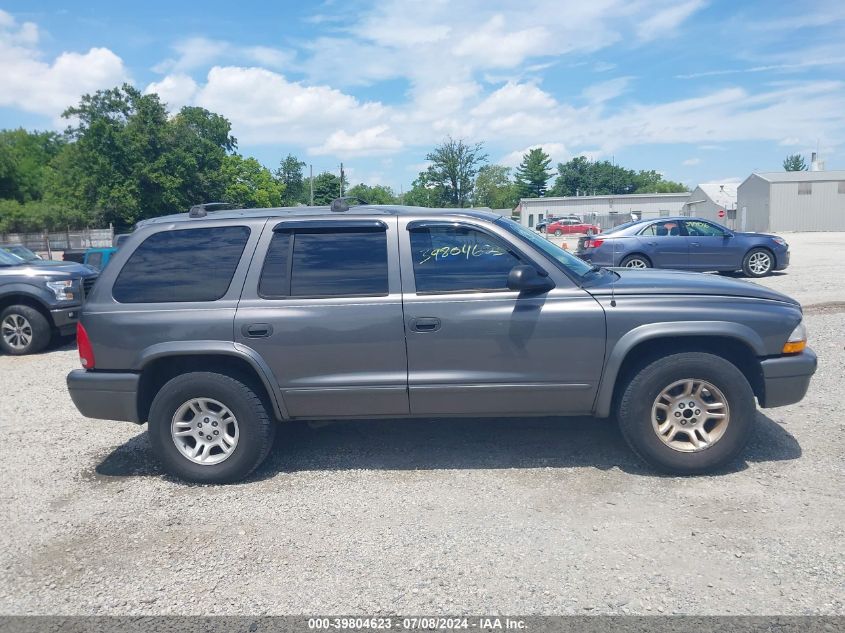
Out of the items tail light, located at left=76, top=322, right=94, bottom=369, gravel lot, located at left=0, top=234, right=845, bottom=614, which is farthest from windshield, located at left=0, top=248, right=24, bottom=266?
tail light, located at left=76, top=322, right=94, bottom=369

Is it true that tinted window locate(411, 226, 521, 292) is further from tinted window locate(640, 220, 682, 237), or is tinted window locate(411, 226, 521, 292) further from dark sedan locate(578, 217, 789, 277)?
tinted window locate(640, 220, 682, 237)

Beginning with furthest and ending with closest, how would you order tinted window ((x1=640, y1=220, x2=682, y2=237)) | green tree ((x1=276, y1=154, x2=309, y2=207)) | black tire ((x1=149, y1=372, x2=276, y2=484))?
green tree ((x1=276, y1=154, x2=309, y2=207))
tinted window ((x1=640, y1=220, x2=682, y2=237))
black tire ((x1=149, y1=372, x2=276, y2=484))

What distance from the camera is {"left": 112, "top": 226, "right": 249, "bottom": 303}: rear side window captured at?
4566mm

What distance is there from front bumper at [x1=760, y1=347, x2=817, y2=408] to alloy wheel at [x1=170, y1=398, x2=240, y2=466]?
363cm

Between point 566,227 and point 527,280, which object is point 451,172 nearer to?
point 566,227

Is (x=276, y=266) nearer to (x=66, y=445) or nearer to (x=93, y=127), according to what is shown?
(x=66, y=445)

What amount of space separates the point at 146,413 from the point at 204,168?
55.4 meters

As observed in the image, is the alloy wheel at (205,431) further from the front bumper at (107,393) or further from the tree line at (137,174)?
the tree line at (137,174)

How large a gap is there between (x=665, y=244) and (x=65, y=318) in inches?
474

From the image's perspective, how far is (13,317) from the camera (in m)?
9.58


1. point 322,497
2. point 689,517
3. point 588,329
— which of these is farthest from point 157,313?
point 689,517

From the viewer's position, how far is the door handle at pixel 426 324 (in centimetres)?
436

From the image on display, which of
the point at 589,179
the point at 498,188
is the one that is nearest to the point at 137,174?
the point at 498,188

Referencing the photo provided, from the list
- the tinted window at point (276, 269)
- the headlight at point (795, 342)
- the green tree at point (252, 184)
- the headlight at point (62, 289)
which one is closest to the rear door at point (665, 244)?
the headlight at point (795, 342)
